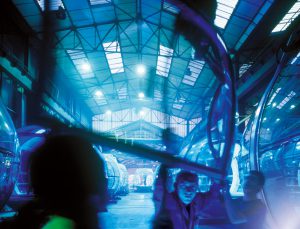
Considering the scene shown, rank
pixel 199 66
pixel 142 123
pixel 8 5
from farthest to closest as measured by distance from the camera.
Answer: pixel 142 123, pixel 199 66, pixel 8 5

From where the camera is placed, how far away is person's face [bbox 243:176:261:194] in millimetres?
3789

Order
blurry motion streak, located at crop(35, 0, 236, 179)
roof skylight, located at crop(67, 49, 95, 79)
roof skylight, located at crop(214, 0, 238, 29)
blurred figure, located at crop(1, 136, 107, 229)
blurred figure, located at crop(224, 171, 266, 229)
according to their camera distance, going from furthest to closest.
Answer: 1. roof skylight, located at crop(67, 49, 95, 79)
2. roof skylight, located at crop(214, 0, 238, 29)
3. blurred figure, located at crop(224, 171, 266, 229)
4. blurry motion streak, located at crop(35, 0, 236, 179)
5. blurred figure, located at crop(1, 136, 107, 229)

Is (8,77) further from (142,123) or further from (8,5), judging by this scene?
(142,123)

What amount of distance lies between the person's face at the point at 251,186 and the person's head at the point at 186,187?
45.1 inches

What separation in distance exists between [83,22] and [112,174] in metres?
7.09

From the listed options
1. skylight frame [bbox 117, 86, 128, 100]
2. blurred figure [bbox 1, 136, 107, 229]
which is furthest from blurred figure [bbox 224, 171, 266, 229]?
skylight frame [bbox 117, 86, 128, 100]

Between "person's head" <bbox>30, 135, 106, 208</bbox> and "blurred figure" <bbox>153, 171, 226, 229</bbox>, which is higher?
"person's head" <bbox>30, 135, 106, 208</bbox>

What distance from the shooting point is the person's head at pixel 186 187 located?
2.83 m

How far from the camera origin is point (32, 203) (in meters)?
1.22

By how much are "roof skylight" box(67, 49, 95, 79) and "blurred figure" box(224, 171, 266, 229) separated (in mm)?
13930

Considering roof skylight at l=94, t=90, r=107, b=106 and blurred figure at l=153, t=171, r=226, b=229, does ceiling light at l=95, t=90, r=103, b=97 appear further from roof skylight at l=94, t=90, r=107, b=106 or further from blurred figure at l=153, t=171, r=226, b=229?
blurred figure at l=153, t=171, r=226, b=229

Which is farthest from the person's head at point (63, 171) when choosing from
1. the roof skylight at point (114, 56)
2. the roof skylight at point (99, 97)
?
the roof skylight at point (99, 97)

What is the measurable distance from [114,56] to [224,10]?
28.5ft

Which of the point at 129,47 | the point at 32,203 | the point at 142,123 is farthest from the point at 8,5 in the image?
the point at 142,123
